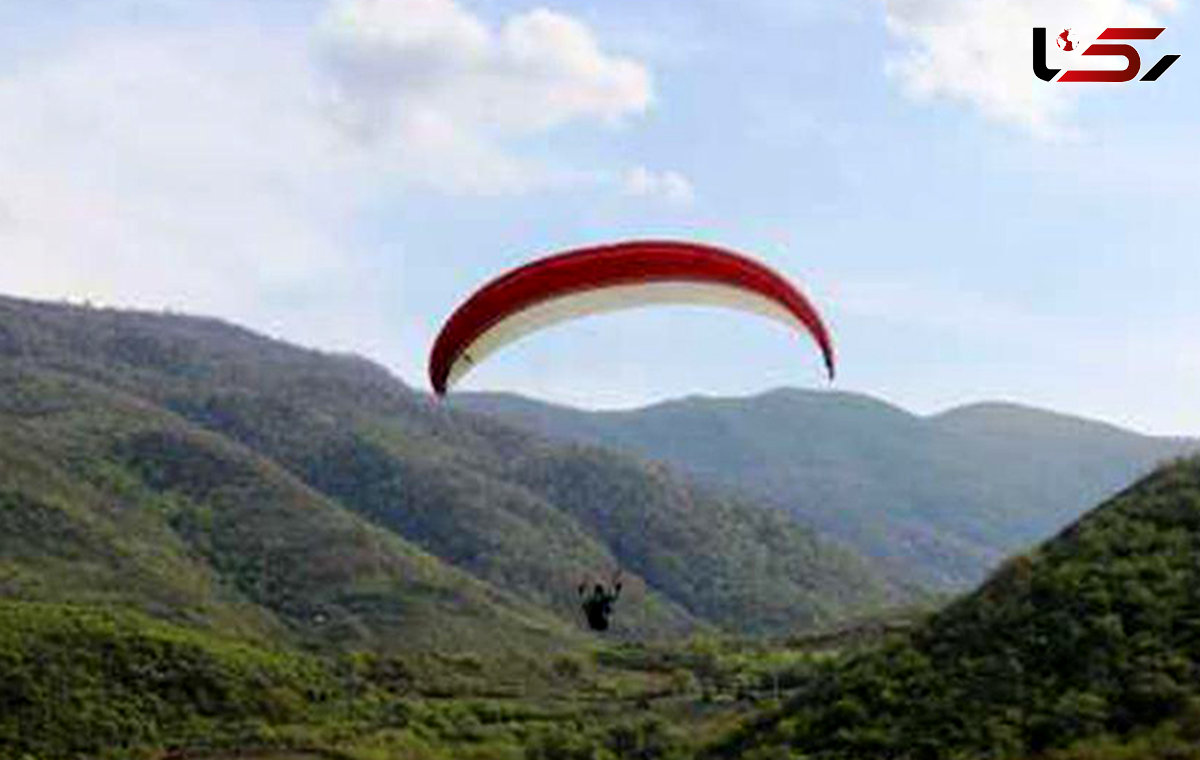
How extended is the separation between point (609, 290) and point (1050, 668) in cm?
3761

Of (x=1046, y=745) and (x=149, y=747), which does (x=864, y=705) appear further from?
(x=149, y=747)

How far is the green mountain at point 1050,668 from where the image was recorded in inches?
2137

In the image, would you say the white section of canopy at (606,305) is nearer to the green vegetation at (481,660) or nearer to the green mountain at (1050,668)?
the green vegetation at (481,660)

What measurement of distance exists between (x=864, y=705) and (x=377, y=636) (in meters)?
90.8

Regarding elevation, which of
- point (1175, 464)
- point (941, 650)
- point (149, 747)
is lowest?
point (149, 747)

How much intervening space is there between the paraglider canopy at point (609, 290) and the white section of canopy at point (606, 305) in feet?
0.05

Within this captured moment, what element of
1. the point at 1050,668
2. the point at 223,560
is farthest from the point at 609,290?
the point at 223,560

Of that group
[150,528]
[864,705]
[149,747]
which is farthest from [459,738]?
[150,528]

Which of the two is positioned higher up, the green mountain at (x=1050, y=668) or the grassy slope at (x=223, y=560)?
the grassy slope at (x=223, y=560)

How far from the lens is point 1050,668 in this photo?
5906 centimetres

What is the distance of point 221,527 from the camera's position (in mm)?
183250

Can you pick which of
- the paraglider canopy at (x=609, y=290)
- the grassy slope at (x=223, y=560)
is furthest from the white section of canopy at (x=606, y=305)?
the grassy slope at (x=223, y=560)

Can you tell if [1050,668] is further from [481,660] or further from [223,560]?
[223,560]

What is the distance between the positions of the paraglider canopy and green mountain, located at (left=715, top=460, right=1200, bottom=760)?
28454mm
